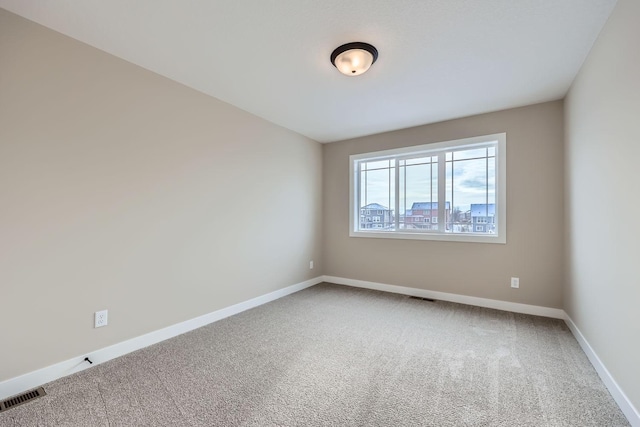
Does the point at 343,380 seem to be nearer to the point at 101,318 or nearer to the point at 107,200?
the point at 101,318

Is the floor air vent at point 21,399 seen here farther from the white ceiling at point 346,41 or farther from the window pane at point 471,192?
the window pane at point 471,192

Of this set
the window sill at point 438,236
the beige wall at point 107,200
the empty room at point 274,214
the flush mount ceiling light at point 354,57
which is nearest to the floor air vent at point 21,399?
the empty room at point 274,214

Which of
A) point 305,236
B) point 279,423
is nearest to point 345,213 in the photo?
point 305,236

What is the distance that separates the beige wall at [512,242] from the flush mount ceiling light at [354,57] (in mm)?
2048

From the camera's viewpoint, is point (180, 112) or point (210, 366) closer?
point (210, 366)

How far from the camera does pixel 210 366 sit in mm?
2156

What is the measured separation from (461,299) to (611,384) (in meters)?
1.89

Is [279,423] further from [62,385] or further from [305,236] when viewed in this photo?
[305,236]

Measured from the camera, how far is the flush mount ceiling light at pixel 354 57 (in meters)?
2.13

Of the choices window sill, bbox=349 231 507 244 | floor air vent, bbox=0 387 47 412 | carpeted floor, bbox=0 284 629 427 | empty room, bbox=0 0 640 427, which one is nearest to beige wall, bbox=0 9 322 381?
empty room, bbox=0 0 640 427

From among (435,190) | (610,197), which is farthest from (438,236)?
(610,197)

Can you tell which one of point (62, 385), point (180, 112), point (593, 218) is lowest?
point (62, 385)

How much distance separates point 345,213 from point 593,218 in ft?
9.94

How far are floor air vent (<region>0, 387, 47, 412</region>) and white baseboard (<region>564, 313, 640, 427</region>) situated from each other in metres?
3.49
